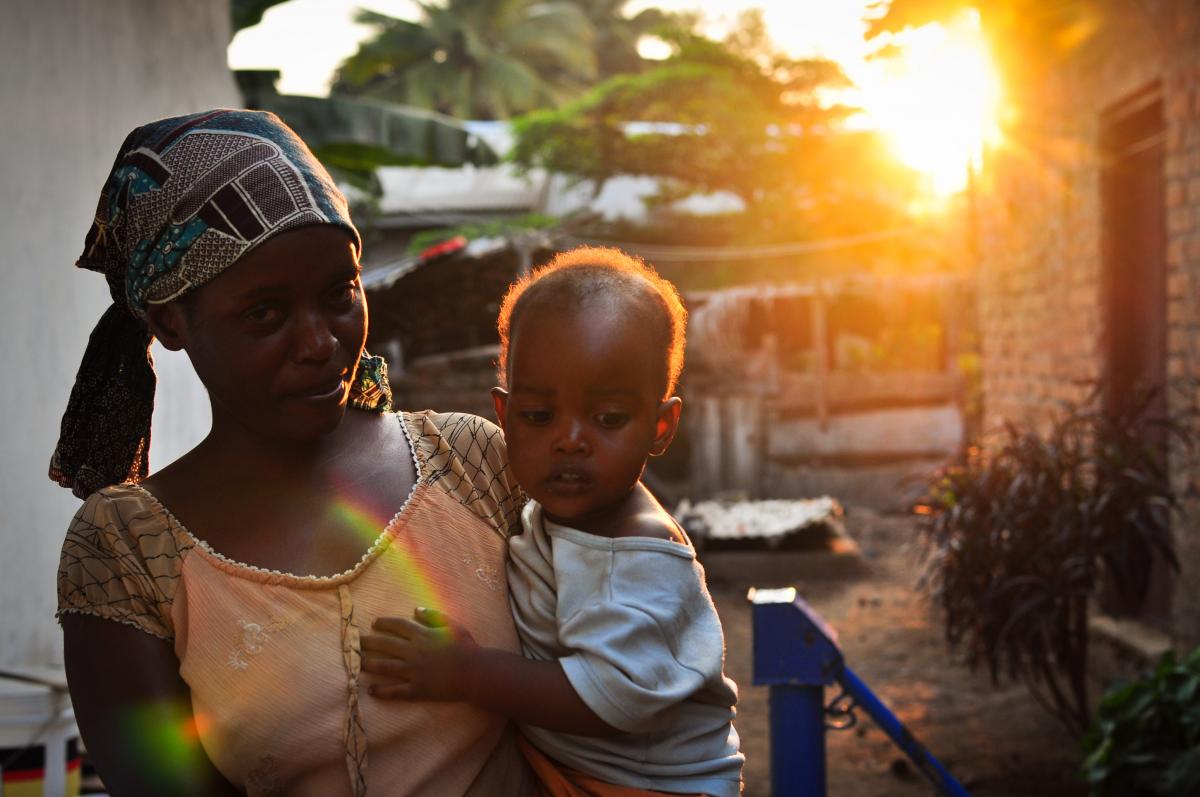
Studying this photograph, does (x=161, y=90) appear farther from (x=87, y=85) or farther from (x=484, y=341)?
(x=484, y=341)

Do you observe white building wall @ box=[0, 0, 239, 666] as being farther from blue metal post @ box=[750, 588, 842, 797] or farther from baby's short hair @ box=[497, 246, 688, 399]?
baby's short hair @ box=[497, 246, 688, 399]

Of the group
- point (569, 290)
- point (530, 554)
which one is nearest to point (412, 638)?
point (530, 554)

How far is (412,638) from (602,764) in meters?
0.36

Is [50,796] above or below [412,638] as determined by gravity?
below

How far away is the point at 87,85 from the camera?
4.90 meters

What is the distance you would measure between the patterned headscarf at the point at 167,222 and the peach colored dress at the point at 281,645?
0.19m

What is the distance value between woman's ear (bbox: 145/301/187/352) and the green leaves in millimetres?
3322

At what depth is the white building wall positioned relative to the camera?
13.9ft

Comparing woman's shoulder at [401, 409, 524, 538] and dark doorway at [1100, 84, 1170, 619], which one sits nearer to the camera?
woman's shoulder at [401, 409, 524, 538]

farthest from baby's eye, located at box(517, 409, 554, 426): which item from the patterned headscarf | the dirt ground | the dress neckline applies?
the dirt ground

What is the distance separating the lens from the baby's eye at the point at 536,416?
1761 mm

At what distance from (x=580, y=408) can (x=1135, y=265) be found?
5.37 meters

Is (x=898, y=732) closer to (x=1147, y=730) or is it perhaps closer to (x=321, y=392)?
(x=1147, y=730)

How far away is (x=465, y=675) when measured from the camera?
5.16 feet
